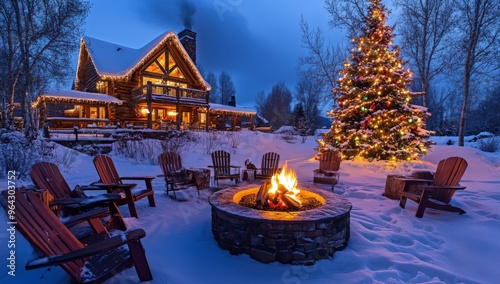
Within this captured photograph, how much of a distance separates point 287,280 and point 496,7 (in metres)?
18.7

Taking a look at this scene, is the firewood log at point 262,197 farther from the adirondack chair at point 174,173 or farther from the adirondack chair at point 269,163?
the adirondack chair at point 269,163

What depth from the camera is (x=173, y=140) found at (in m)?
12.2

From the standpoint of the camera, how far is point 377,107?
9.24m

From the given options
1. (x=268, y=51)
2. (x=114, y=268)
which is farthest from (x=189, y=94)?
(x=268, y=51)

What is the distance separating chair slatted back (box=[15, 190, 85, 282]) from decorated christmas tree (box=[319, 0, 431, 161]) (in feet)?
29.1

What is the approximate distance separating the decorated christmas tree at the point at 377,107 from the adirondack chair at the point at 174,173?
6.01 meters

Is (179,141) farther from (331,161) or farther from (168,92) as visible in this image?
(331,161)

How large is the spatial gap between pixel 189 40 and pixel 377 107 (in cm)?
1902

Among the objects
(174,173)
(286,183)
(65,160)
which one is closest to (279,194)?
(286,183)

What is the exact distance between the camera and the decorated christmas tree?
8.92 meters

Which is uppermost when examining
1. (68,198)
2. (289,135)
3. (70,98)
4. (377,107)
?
(70,98)

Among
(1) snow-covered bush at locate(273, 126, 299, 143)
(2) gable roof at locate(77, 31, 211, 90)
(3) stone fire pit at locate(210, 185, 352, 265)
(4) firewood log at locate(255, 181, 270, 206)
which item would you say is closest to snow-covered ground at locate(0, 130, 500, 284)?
(3) stone fire pit at locate(210, 185, 352, 265)

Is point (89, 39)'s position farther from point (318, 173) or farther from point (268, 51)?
point (268, 51)

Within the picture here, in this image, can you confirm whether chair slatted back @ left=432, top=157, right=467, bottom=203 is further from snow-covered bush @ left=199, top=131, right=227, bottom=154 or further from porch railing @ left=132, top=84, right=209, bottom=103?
porch railing @ left=132, top=84, right=209, bottom=103
